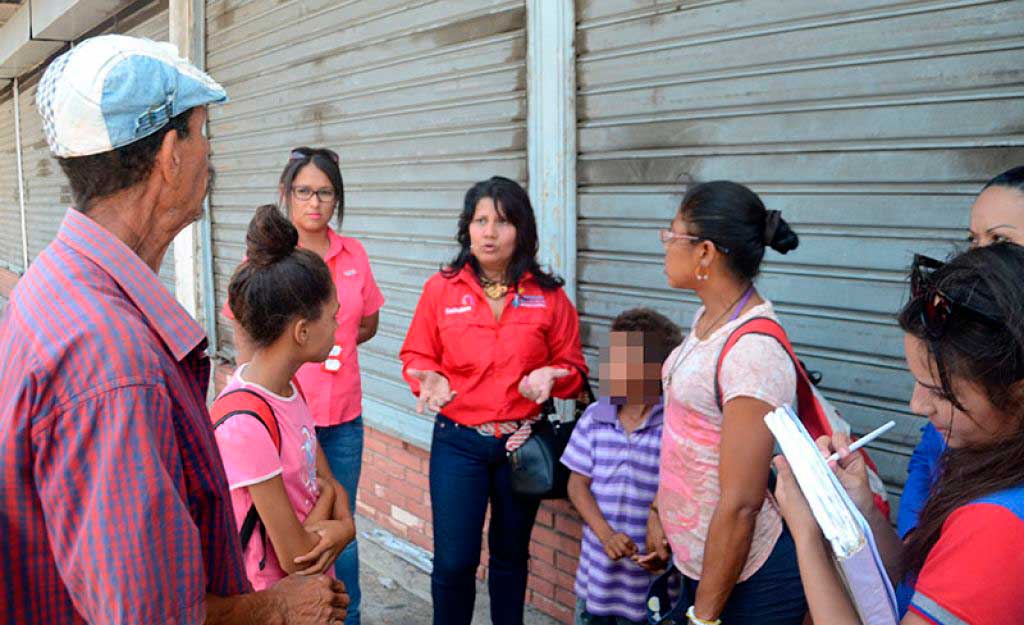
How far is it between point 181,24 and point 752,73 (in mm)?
5878

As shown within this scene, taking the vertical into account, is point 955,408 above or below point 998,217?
below

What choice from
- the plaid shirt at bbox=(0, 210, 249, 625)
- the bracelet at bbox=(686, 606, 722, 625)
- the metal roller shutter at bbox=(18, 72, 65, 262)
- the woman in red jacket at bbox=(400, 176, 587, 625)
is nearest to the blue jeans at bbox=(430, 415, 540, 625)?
the woman in red jacket at bbox=(400, 176, 587, 625)

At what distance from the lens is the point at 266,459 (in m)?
2.00

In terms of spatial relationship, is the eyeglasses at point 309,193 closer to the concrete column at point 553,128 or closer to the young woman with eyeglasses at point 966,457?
the concrete column at point 553,128

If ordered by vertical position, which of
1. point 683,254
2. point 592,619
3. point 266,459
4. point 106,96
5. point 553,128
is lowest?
point 592,619

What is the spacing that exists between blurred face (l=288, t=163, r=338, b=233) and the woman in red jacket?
615 millimetres

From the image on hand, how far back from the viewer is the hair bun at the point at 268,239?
91.8 inches

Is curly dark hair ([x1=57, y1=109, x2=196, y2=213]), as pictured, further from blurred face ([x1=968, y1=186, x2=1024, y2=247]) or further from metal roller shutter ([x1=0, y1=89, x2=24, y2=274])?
metal roller shutter ([x1=0, y1=89, x2=24, y2=274])

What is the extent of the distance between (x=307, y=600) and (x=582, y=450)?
1.44 meters

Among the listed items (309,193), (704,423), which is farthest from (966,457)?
(309,193)

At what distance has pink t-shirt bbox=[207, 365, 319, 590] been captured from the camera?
6.46 ft

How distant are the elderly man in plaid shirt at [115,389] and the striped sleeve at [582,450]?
1554 millimetres

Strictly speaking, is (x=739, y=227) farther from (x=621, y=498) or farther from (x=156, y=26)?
(x=156, y=26)

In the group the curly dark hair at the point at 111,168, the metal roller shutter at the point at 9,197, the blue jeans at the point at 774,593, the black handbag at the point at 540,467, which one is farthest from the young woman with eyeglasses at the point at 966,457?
the metal roller shutter at the point at 9,197
